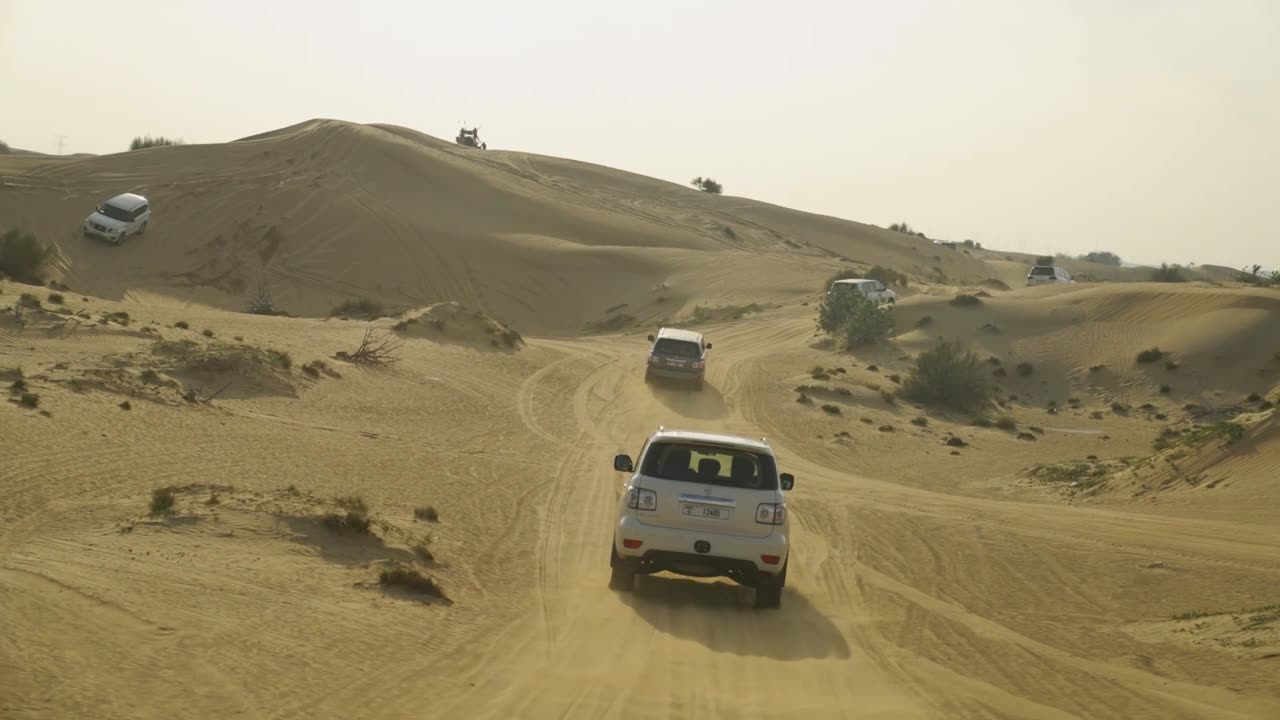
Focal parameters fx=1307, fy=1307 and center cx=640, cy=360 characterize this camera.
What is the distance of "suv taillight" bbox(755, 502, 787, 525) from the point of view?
1240cm

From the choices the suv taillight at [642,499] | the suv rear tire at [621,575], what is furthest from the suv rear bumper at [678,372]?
the suv taillight at [642,499]

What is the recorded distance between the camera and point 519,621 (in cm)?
1144

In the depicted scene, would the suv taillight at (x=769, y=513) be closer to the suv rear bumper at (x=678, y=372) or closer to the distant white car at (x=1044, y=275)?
the suv rear bumper at (x=678, y=372)

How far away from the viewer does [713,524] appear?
12414mm

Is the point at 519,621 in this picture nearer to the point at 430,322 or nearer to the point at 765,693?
the point at 765,693

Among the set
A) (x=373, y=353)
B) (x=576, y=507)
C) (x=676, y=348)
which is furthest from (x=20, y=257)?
(x=576, y=507)

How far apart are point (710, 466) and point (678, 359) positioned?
24.3 m

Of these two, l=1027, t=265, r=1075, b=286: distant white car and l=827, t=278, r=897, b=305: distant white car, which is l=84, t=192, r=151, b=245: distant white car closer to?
l=827, t=278, r=897, b=305: distant white car

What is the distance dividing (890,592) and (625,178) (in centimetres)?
8936

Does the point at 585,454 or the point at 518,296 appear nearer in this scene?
the point at 585,454

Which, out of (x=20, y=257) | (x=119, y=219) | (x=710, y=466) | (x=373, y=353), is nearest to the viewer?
(x=710, y=466)

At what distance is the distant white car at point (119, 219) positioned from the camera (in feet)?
183

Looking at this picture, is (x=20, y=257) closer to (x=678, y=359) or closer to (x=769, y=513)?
(x=678, y=359)

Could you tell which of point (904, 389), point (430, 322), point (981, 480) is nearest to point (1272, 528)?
point (981, 480)
